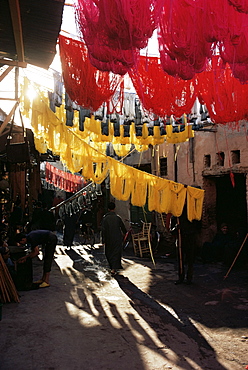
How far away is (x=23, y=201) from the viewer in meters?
10.2

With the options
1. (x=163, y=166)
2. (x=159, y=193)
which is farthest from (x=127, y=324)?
(x=163, y=166)

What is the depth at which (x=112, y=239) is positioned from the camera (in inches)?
323

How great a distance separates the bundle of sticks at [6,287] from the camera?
5188 millimetres

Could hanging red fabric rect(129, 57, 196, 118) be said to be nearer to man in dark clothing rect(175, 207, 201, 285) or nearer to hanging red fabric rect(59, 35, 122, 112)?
hanging red fabric rect(59, 35, 122, 112)

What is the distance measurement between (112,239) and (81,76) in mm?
4575

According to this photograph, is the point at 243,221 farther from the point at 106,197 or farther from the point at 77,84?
the point at 106,197

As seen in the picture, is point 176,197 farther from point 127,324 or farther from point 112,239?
point 127,324

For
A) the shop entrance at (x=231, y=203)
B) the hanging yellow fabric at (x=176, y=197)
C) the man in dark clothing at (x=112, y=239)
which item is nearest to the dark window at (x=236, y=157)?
the shop entrance at (x=231, y=203)

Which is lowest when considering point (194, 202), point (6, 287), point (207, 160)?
point (6, 287)

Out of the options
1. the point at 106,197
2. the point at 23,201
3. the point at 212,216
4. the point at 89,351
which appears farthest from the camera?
the point at 106,197

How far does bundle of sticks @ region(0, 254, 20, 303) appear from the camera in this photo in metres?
5.19

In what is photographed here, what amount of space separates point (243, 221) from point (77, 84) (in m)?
8.75

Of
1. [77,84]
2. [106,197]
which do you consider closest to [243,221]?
[77,84]

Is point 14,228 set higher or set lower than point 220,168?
lower
